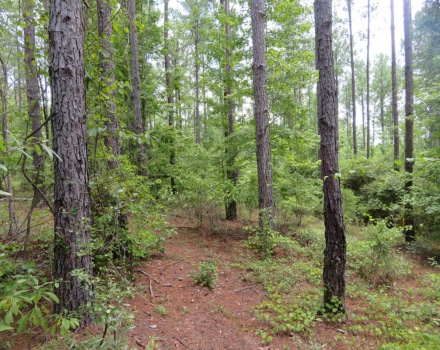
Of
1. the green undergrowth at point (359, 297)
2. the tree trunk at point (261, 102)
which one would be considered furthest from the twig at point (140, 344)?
the tree trunk at point (261, 102)

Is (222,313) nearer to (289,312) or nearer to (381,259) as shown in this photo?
(289,312)

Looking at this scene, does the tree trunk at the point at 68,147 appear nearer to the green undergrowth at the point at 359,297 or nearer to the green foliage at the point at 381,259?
the green undergrowth at the point at 359,297

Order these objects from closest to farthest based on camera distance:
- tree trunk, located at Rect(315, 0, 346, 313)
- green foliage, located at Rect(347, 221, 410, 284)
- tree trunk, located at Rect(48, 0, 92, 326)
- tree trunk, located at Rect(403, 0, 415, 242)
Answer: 1. tree trunk, located at Rect(48, 0, 92, 326)
2. tree trunk, located at Rect(315, 0, 346, 313)
3. green foliage, located at Rect(347, 221, 410, 284)
4. tree trunk, located at Rect(403, 0, 415, 242)

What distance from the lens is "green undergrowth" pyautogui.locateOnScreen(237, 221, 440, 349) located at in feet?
10.9

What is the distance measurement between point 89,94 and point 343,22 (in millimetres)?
17709

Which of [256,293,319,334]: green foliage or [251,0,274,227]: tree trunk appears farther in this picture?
[251,0,274,227]: tree trunk

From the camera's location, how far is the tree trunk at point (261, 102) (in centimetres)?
606

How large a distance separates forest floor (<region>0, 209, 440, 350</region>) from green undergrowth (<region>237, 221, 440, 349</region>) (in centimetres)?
2

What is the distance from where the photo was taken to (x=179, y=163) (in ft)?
28.7

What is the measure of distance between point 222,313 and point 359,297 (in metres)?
2.62

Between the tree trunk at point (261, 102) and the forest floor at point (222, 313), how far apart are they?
177 cm

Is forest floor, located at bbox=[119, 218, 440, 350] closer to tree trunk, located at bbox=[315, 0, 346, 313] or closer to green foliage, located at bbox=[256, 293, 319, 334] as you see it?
green foliage, located at bbox=[256, 293, 319, 334]

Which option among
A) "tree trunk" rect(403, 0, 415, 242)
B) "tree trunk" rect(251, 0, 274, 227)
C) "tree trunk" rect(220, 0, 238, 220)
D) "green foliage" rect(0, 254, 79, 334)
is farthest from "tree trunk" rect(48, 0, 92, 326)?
"tree trunk" rect(403, 0, 415, 242)

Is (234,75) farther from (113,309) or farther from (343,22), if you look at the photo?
(343,22)
